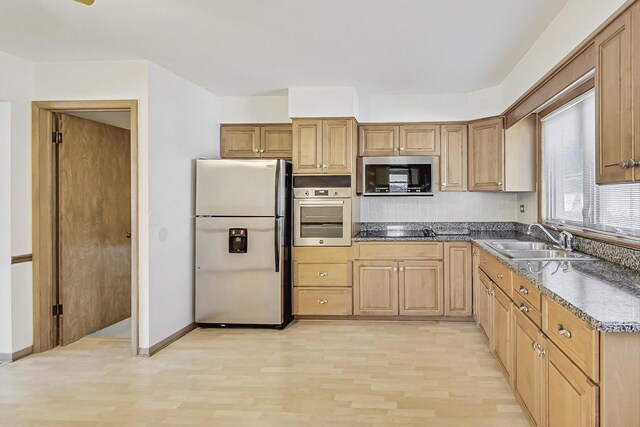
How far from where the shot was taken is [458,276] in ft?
14.9

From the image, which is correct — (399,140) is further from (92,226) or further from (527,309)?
(92,226)

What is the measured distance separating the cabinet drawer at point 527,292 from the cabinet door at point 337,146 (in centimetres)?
234

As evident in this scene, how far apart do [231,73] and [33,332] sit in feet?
9.07

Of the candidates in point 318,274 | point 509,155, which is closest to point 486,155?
point 509,155

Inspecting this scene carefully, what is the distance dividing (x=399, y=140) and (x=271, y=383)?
2.97 meters

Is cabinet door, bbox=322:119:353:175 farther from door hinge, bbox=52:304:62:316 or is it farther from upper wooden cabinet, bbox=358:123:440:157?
door hinge, bbox=52:304:62:316

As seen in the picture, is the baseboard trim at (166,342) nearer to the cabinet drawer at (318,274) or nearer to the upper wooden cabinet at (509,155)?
the cabinet drawer at (318,274)

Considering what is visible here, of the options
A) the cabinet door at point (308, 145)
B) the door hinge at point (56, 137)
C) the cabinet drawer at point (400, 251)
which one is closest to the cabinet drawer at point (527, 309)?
the cabinet drawer at point (400, 251)

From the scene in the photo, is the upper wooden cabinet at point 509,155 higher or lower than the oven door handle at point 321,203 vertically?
higher

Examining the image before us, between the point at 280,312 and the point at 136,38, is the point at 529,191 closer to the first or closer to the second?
the point at 280,312

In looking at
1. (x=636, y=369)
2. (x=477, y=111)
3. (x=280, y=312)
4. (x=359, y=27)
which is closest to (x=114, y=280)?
(x=280, y=312)

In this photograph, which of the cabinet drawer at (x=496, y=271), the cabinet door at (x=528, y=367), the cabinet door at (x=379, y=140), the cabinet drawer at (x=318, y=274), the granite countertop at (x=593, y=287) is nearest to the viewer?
the granite countertop at (x=593, y=287)

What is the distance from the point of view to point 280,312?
436cm

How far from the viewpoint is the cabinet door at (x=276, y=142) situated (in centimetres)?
500
